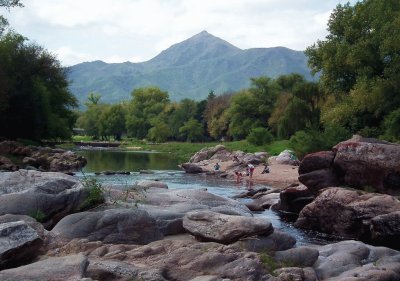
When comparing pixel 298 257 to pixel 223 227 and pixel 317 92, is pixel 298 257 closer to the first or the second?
pixel 223 227

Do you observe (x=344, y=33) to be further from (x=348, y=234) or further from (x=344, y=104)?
(x=348, y=234)

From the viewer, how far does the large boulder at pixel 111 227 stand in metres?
12.7

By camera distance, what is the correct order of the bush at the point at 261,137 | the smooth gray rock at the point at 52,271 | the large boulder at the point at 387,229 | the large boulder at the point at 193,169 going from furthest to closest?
the bush at the point at 261,137
the large boulder at the point at 193,169
the large boulder at the point at 387,229
the smooth gray rock at the point at 52,271

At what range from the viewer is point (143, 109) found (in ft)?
521

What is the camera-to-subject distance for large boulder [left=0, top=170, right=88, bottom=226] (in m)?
13.5

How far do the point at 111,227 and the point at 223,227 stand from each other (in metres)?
3.00

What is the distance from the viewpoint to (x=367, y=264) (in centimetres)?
1380

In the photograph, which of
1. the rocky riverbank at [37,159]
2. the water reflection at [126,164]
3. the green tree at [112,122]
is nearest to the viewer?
the rocky riverbank at [37,159]

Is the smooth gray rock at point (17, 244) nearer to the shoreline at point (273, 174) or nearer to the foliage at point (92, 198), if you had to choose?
the foliage at point (92, 198)

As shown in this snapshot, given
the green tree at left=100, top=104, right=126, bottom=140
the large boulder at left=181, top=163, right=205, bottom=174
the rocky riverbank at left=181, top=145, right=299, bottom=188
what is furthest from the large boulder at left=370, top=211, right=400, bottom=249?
the green tree at left=100, top=104, right=126, bottom=140

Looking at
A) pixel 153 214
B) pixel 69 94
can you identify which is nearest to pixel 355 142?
pixel 153 214

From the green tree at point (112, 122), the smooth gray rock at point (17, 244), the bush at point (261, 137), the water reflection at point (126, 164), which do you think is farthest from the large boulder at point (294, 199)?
the green tree at point (112, 122)

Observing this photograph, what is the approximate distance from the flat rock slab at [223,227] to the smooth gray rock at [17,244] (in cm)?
406

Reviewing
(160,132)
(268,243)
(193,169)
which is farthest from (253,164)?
(160,132)
